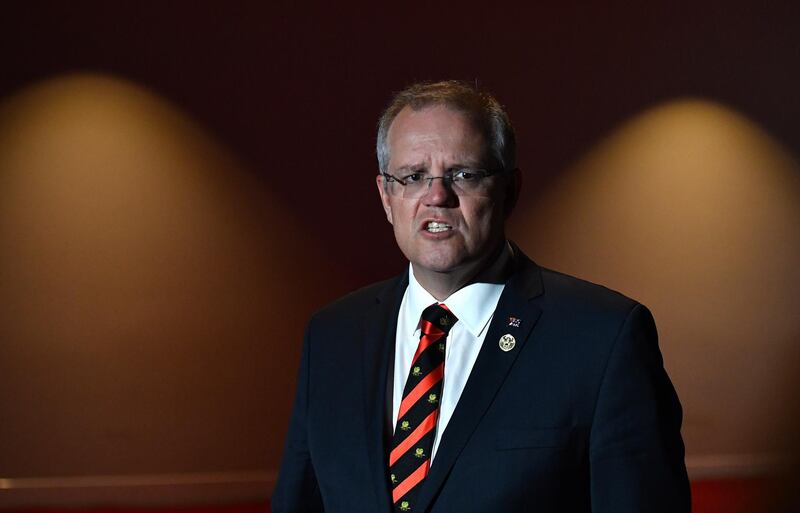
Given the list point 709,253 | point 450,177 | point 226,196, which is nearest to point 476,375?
point 450,177

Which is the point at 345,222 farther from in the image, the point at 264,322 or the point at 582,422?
the point at 582,422

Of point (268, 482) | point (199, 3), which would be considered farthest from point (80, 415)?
point (199, 3)

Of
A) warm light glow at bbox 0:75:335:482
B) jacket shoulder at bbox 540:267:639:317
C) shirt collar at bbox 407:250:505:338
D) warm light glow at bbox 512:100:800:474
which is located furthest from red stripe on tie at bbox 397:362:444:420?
warm light glow at bbox 512:100:800:474

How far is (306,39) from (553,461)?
3.07m

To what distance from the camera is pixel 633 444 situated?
158 centimetres

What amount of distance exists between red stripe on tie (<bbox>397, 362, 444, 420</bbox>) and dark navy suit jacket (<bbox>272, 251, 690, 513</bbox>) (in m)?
0.05

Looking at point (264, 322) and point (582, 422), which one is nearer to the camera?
point (582, 422)

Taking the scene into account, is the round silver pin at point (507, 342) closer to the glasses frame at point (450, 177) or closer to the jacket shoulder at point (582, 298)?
the jacket shoulder at point (582, 298)

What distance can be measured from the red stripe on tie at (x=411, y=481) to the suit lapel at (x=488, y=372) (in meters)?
0.03

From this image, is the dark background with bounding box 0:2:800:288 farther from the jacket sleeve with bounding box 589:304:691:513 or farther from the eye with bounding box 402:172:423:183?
the jacket sleeve with bounding box 589:304:691:513

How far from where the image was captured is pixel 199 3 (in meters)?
4.27

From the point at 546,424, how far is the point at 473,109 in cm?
55

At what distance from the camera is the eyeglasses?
1.71m

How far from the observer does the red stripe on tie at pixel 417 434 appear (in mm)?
1677
